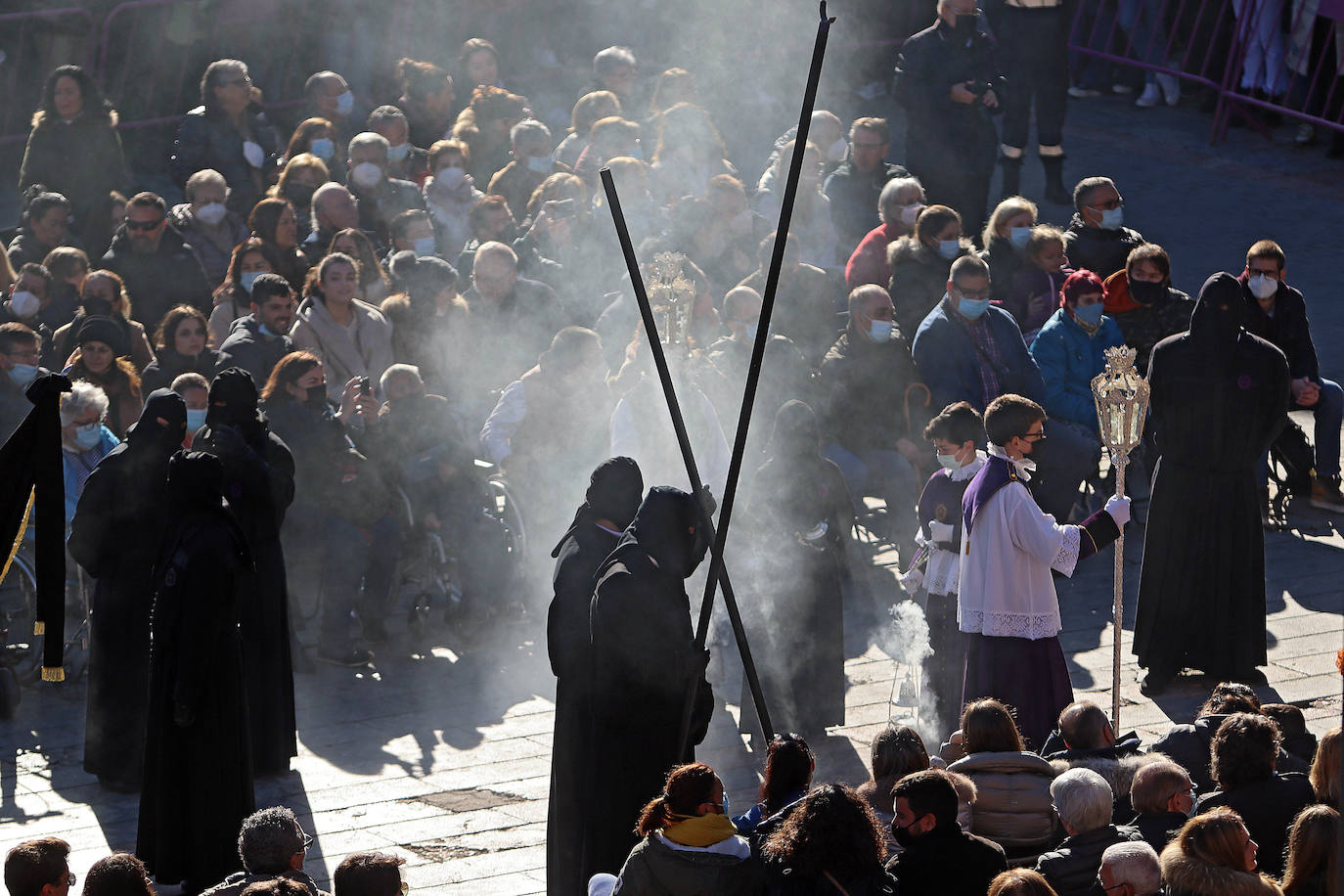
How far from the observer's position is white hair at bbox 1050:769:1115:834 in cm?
597

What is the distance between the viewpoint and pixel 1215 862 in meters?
5.36

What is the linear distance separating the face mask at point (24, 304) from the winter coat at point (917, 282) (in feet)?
16.4

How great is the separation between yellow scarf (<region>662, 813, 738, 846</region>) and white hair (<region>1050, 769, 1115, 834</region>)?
1120 millimetres

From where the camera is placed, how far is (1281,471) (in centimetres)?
1260

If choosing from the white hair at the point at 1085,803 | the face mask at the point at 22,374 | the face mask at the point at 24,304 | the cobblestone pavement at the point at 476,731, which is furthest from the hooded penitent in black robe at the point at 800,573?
the face mask at the point at 24,304

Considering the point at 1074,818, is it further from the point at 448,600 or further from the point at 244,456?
the point at 448,600

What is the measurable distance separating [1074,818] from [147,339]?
718 cm

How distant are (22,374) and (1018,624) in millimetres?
5338

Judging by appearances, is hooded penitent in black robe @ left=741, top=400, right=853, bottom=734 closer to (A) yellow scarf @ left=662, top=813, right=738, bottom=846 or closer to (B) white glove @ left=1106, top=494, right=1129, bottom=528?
(B) white glove @ left=1106, top=494, right=1129, bottom=528

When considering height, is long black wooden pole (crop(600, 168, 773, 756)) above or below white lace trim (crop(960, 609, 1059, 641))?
above

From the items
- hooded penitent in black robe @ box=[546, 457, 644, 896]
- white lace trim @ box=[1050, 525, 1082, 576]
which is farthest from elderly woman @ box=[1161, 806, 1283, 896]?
white lace trim @ box=[1050, 525, 1082, 576]

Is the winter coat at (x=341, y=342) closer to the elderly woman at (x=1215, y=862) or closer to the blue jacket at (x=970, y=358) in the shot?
the blue jacket at (x=970, y=358)

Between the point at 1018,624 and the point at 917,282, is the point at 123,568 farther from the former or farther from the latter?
the point at 917,282

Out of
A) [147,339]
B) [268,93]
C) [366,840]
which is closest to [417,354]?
[147,339]
